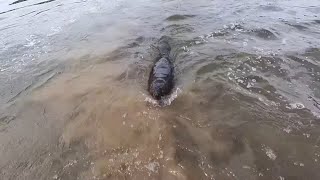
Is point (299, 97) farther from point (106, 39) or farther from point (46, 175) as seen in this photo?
point (106, 39)

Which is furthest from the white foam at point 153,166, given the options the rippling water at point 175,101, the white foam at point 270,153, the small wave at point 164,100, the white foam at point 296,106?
the white foam at point 296,106

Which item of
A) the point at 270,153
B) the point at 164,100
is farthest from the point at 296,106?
the point at 164,100

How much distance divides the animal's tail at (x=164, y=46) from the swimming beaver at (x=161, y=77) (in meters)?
0.03

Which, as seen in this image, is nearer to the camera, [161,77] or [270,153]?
[270,153]

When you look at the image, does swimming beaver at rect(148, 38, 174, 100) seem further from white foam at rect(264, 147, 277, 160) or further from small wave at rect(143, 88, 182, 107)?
white foam at rect(264, 147, 277, 160)

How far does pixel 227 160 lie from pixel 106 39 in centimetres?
572

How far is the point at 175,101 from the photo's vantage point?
5.46 metres

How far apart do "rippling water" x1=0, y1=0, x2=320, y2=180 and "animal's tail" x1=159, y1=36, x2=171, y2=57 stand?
0.61 feet

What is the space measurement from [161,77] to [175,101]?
0.77 meters

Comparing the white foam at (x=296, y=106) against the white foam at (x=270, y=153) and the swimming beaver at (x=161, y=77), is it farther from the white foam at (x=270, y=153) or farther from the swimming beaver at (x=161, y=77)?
the swimming beaver at (x=161, y=77)

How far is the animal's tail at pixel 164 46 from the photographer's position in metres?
7.34

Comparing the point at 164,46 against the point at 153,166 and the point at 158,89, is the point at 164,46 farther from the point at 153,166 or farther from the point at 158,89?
the point at 153,166

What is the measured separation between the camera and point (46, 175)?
4.19m

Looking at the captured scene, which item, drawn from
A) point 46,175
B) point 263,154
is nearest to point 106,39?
point 46,175
